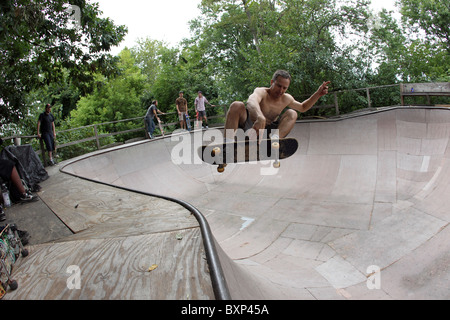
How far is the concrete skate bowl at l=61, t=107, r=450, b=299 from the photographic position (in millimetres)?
3570

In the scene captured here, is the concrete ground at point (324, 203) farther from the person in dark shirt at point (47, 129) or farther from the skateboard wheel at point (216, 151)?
the skateboard wheel at point (216, 151)

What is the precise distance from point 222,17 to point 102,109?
35.2 feet

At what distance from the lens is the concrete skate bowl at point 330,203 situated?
11.7ft

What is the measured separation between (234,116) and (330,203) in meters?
3.17

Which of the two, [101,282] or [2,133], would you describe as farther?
[2,133]

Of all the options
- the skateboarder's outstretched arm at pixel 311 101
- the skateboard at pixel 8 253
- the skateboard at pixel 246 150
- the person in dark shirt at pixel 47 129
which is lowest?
the skateboard at pixel 8 253

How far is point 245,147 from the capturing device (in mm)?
4562

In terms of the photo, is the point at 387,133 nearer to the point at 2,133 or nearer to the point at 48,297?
the point at 48,297

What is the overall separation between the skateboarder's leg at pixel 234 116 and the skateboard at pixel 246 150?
0.20 m

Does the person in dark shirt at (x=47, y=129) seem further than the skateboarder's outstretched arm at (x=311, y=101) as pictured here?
Yes

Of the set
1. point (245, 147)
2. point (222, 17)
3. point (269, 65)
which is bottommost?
point (245, 147)

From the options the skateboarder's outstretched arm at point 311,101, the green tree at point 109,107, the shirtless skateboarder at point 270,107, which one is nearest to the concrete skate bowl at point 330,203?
the shirtless skateboarder at point 270,107

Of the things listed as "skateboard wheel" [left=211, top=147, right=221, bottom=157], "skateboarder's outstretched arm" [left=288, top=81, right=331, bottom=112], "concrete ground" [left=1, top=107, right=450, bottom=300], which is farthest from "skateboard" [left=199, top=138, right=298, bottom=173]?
"concrete ground" [left=1, top=107, right=450, bottom=300]

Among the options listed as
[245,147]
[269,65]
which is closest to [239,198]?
[245,147]
